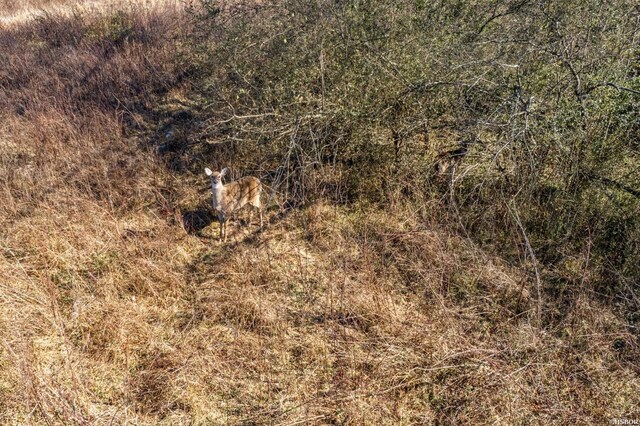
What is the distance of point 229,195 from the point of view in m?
4.20

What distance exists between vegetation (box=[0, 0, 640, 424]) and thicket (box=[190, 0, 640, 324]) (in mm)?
30

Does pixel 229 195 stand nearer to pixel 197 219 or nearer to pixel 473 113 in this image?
pixel 197 219

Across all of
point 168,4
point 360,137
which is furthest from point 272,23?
point 168,4

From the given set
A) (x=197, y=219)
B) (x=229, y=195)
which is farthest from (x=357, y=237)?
(x=197, y=219)

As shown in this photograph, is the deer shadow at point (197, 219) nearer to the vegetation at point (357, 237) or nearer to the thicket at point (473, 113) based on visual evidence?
the vegetation at point (357, 237)

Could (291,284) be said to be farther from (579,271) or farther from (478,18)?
(478,18)

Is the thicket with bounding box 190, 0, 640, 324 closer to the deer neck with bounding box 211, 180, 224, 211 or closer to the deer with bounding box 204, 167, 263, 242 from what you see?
the deer with bounding box 204, 167, 263, 242

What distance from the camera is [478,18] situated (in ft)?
16.1

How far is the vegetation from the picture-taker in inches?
107

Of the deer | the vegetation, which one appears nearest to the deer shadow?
the vegetation

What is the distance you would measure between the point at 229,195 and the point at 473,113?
9.40ft

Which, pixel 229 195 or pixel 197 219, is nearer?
pixel 229 195

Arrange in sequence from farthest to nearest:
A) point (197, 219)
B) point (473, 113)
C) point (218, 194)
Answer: point (197, 219) < point (473, 113) < point (218, 194)

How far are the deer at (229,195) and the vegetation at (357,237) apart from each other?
29 centimetres
